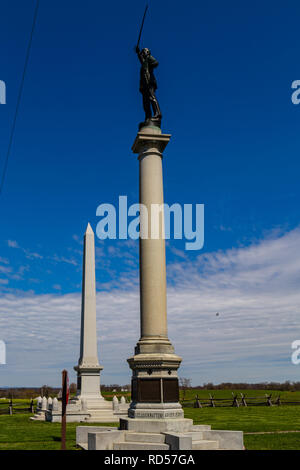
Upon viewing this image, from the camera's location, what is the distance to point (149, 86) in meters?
18.3

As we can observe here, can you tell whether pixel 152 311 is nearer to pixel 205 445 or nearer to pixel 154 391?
pixel 154 391

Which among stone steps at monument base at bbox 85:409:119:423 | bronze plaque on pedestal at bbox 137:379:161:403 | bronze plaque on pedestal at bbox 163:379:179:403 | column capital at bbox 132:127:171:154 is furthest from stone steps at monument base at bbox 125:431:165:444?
stone steps at monument base at bbox 85:409:119:423

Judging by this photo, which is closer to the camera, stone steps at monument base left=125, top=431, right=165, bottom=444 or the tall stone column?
stone steps at monument base left=125, top=431, right=165, bottom=444

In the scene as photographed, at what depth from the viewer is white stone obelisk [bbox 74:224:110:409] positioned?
2973 cm

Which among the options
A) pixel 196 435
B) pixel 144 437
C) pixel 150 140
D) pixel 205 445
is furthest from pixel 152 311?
pixel 150 140

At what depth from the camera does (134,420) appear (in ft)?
46.6

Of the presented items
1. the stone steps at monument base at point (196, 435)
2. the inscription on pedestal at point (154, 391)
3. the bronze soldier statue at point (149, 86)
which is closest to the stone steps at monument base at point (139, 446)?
the stone steps at monument base at point (196, 435)

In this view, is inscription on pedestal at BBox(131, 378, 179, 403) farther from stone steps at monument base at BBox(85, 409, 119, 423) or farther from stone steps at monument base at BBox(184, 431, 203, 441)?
stone steps at monument base at BBox(85, 409, 119, 423)

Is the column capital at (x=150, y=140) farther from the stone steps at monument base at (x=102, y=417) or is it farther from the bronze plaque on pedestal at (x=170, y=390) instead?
→ the stone steps at monument base at (x=102, y=417)

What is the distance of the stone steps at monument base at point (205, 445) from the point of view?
13.0 m

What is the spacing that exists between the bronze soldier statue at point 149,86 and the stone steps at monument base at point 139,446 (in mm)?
11245

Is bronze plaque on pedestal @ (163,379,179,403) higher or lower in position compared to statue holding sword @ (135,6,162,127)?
lower

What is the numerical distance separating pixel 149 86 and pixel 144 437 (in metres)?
12.7
